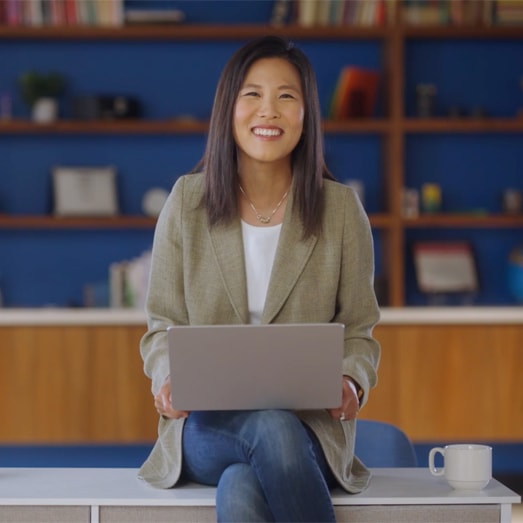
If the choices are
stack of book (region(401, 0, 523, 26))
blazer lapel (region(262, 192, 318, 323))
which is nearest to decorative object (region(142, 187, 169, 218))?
stack of book (region(401, 0, 523, 26))

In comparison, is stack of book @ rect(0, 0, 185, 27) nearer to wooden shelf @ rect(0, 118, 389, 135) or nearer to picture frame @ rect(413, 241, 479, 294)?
wooden shelf @ rect(0, 118, 389, 135)

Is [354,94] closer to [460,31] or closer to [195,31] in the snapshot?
[460,31]

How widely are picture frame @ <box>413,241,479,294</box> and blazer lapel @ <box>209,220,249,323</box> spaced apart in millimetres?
3000

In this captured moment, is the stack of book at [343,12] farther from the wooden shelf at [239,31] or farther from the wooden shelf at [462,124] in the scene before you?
the wooden shelf at [462,124]

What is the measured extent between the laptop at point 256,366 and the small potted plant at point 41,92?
3.33 m

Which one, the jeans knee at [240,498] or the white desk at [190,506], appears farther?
the white desk at [190,506]

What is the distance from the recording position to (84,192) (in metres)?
5.08

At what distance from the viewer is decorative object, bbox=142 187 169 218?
505 centimetres

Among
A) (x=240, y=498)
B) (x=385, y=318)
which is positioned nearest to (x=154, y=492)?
(x=240, y=498)

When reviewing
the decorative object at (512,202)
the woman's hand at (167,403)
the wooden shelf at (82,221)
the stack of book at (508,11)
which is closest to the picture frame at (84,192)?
the wooden shelf at (82,221)

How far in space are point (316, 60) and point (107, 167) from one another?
41.5 inches

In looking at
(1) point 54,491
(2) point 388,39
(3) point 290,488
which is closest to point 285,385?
(3) point 290,488

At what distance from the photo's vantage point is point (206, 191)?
2.24 m

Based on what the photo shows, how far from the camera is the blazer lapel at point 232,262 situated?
2.15 metres
